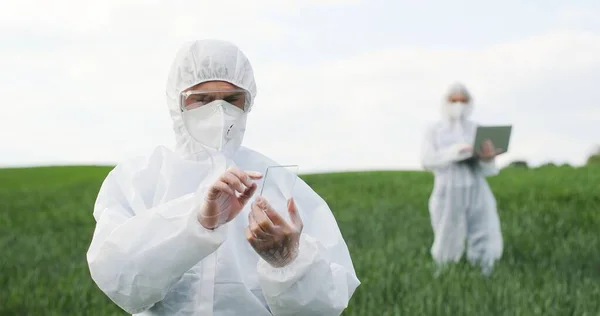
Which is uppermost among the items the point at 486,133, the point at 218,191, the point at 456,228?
the point at 218,191

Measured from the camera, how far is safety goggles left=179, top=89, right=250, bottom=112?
2.81 meters

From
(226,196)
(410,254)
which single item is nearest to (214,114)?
(226,196)

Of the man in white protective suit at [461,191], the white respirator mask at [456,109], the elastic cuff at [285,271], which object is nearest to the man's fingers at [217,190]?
the elastic cuff at [285,271]

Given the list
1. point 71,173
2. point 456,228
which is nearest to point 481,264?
point 456,228

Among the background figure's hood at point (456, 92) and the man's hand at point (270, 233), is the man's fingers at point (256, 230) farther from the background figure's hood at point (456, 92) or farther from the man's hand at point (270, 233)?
the background figure's hood at point (456, 92)

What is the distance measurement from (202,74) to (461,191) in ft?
20.4

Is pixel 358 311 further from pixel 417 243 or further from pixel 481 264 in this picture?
pixel 417 243

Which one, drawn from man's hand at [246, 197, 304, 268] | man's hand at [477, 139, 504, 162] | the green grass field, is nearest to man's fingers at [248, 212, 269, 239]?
man's hand at [246, 197, 304, 268]

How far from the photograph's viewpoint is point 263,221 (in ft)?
8.18

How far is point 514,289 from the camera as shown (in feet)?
22.2

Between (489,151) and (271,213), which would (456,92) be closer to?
(489,151)

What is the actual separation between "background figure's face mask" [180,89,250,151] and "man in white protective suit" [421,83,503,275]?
19.2 ft

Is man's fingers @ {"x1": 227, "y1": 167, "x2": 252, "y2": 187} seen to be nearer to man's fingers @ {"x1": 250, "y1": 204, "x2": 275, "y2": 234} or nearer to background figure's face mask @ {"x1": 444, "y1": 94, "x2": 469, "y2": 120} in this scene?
man's fingers @ {"x1": 250, "y1": 204, "x2": 275, "y2": 234}

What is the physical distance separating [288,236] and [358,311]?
383 cm
